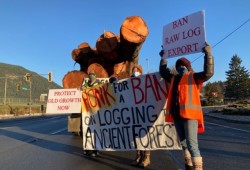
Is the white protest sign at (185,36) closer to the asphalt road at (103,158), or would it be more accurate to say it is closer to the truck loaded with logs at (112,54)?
the asphalt road at (103,158)

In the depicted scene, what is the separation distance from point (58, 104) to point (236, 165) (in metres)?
4.80

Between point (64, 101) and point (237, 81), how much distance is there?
90.5 meters

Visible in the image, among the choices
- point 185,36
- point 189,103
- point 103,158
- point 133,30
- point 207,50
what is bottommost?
point 103,158

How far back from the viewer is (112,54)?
12.6m

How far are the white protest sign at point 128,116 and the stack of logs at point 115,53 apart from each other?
9.93 feet

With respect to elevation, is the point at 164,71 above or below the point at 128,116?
above

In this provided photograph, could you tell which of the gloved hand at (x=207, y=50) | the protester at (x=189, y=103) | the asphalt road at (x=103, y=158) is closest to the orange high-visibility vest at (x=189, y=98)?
the protester at (x=189, y=103)

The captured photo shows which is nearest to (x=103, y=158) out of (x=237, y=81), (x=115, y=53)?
(x=115, y=53)

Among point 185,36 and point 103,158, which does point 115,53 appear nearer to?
point 103,158

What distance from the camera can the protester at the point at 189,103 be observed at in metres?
5.62

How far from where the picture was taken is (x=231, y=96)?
93.9 meters

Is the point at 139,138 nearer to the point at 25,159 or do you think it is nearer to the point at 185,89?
the point at 185,89

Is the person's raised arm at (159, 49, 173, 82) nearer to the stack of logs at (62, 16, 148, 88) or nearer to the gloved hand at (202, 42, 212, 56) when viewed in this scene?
the gloved hand at (202, 42, 212, 56)

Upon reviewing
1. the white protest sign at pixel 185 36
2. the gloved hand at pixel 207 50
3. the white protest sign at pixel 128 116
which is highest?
the white protest sign at pixel 185 36
